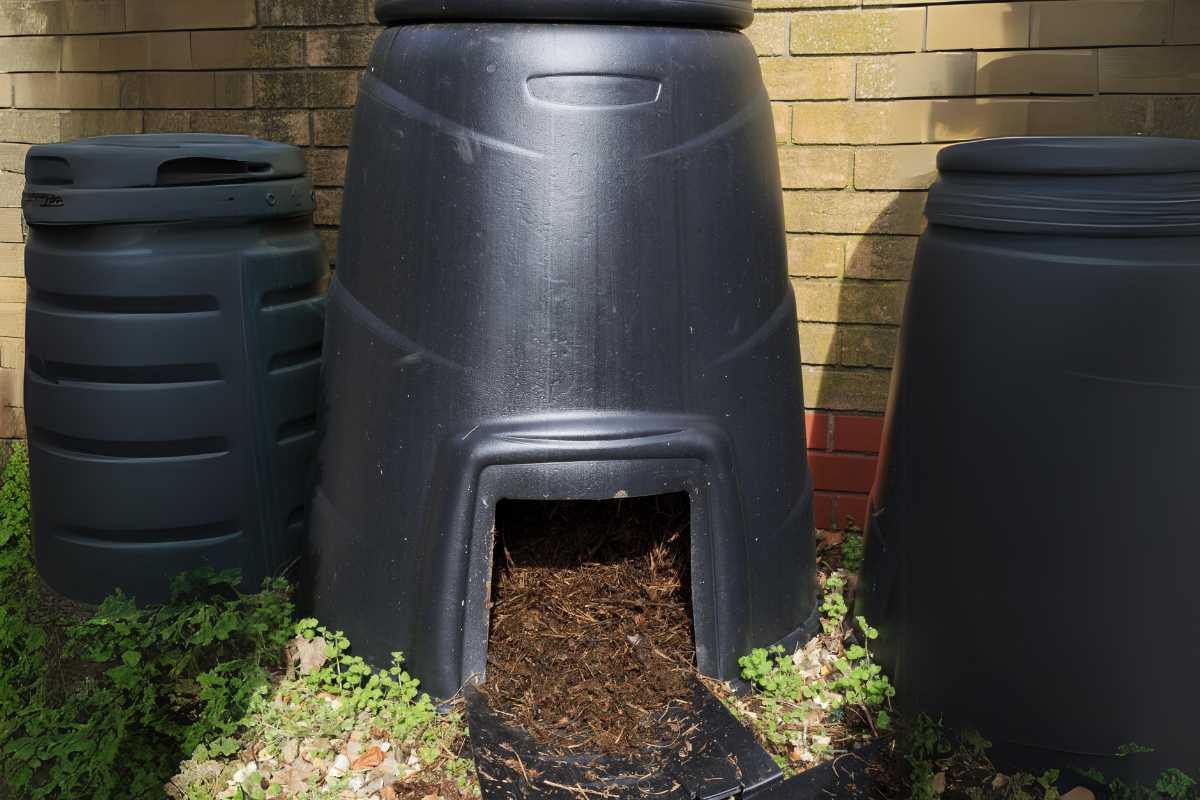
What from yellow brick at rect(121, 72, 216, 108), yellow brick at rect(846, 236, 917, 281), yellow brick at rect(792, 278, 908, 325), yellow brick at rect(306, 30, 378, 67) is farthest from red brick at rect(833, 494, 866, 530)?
yellow brick at rect(121, 72, 216, 108)

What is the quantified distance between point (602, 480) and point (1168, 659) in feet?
3.31

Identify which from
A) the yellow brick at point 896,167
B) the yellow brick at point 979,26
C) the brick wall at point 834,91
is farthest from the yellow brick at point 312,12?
the yellow brick at point 979,26

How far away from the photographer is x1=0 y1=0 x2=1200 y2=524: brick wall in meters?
2.62

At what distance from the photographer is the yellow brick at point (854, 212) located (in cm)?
280

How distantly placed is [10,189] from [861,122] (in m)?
2.69

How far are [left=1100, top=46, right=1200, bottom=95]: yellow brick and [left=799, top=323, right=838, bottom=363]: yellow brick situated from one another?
2.86 feet

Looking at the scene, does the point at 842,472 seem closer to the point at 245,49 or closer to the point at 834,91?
the point at 834,91

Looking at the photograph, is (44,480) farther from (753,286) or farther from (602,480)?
(753,286)

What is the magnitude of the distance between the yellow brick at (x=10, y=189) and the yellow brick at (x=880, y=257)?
2618 mm

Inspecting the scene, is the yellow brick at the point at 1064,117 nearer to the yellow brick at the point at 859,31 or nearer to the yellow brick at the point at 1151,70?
the yellow brick at the point at 1151,70

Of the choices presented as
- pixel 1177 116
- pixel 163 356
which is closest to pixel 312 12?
pixel 163 356

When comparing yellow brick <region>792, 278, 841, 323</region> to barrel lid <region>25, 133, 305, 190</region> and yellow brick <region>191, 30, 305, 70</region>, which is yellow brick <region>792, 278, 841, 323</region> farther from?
yellow brick <region>191, 30, 305, 70</region>

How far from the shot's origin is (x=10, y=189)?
3.57m

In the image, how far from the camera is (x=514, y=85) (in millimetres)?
1952
